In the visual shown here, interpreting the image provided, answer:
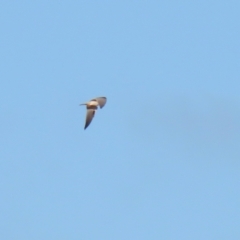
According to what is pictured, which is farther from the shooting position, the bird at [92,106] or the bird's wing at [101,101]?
the bird at [92,106]

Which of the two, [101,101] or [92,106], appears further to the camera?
[92,106]

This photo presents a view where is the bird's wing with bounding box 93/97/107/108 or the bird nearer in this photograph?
the bird's wing with bounding box 93/97/107/108

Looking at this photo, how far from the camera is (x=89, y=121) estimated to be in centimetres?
2297

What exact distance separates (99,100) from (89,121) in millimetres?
1301

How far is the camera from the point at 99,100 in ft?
75.3
